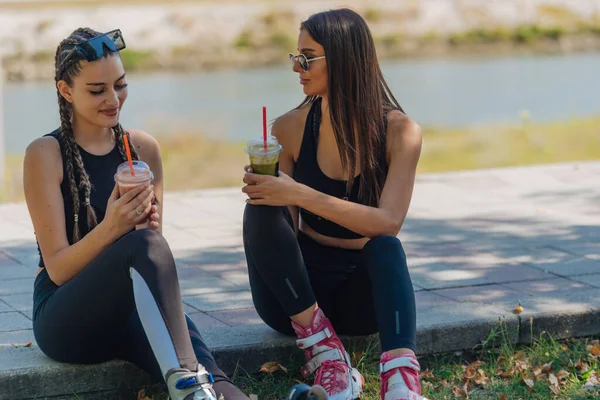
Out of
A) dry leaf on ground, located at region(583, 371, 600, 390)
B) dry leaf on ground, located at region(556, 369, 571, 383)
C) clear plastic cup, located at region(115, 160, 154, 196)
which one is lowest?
dry leaf on ground, located at region(583, 371, 600, 390)

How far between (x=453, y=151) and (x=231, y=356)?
7794 millimetres

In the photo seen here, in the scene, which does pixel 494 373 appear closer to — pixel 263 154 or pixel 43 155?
pixel 263 154

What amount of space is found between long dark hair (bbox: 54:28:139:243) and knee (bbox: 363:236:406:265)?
0.87 m

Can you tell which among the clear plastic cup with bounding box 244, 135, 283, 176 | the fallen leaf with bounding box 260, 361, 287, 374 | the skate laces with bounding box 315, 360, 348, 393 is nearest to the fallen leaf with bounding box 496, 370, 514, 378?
the skate laces with bounding box 315, 360, 348, 393

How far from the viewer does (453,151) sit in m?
10.8

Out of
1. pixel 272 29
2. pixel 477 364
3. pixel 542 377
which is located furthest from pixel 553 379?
pixel 272 29

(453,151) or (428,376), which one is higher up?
(428,376)

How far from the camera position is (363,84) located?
130 inches

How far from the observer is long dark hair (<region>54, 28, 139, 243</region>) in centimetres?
300

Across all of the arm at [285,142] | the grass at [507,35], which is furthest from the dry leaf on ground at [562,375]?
the grass at [507,35]

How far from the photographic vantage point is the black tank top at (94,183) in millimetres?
3035

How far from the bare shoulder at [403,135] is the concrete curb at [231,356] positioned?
0.71 m

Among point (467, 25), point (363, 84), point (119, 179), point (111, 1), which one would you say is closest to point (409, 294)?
point (363, 84)

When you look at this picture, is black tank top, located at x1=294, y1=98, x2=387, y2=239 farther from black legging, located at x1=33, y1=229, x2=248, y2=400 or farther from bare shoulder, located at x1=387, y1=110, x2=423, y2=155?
black legging, located at x1=33, y1=229, x2=248, y2=400
